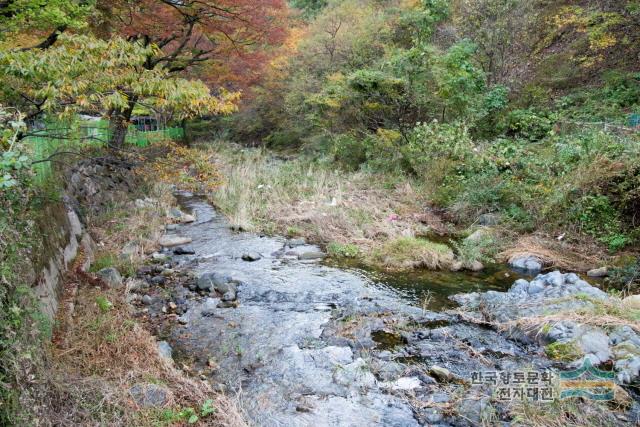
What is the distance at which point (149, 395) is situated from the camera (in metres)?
3.48

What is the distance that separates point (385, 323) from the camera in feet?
17.4

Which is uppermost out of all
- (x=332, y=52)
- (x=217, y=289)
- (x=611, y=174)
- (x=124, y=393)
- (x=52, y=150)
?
(x=332, y=52)

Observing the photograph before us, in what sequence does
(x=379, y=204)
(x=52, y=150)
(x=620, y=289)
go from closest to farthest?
(x=620, y=289)
(x=52, y=150)
(x=379, y=204)

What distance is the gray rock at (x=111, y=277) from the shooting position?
5865 mm

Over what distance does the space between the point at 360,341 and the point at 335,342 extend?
0.29 metres

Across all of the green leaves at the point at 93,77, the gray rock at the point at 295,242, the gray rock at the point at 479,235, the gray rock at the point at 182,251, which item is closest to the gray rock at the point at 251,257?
the gray rock at the point at 295,242

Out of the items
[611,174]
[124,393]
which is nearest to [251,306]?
[124,393]

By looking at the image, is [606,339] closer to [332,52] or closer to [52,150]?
[52,150]

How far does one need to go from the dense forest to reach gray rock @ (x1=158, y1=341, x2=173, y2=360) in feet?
0.55

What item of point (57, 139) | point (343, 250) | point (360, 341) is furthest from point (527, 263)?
point (57, 139)

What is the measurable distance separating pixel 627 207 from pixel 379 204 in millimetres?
4863

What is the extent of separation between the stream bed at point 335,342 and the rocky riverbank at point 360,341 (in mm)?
16

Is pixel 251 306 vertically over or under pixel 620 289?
under

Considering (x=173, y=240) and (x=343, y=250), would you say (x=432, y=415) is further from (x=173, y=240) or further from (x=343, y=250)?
(x=173, y=240)
